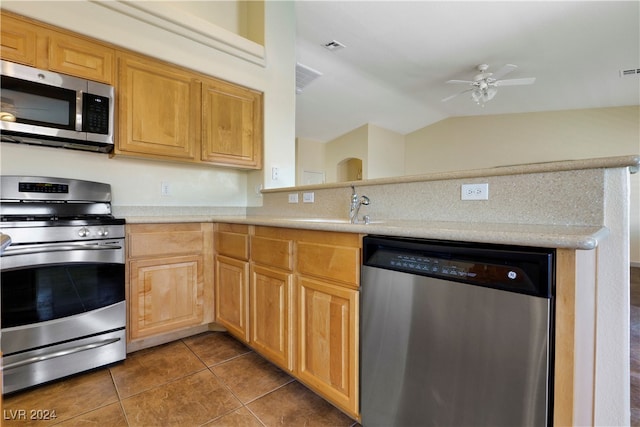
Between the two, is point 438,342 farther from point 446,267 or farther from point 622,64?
point 622,64

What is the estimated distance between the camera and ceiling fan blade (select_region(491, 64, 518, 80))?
355cm

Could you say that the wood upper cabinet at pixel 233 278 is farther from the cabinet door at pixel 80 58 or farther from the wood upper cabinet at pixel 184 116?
the cabinet door at pixel 80 58

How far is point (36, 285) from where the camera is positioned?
1.55m

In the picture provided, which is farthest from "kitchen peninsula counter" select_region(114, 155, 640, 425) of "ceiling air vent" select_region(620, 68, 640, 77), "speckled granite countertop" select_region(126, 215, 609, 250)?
"ceiling air vent" select_region(620, 68, 640, 77)

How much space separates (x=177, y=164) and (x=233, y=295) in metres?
1.29

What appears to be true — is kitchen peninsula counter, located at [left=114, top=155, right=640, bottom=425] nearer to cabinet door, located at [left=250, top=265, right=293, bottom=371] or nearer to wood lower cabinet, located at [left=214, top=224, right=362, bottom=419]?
wood lower cabinet, located at [left=214, top=224, right=362, bottom=419]

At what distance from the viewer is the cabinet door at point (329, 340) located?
122cm

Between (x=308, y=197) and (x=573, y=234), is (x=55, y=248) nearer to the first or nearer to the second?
(x=308, y=197)

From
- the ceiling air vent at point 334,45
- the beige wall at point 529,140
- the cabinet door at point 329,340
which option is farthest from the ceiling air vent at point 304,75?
the beige wall at point 529,140

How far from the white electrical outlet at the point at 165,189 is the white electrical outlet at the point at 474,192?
2250mm

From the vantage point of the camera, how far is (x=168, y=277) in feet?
6.62

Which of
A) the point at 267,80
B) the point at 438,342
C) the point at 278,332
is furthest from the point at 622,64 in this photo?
the point at 278,332

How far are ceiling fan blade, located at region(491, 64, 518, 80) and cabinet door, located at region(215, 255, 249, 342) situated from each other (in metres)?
3.86

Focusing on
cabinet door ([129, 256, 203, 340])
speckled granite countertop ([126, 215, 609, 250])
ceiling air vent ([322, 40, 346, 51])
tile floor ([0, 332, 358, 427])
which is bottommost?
tile floor ([0, 332, 358, 427])
